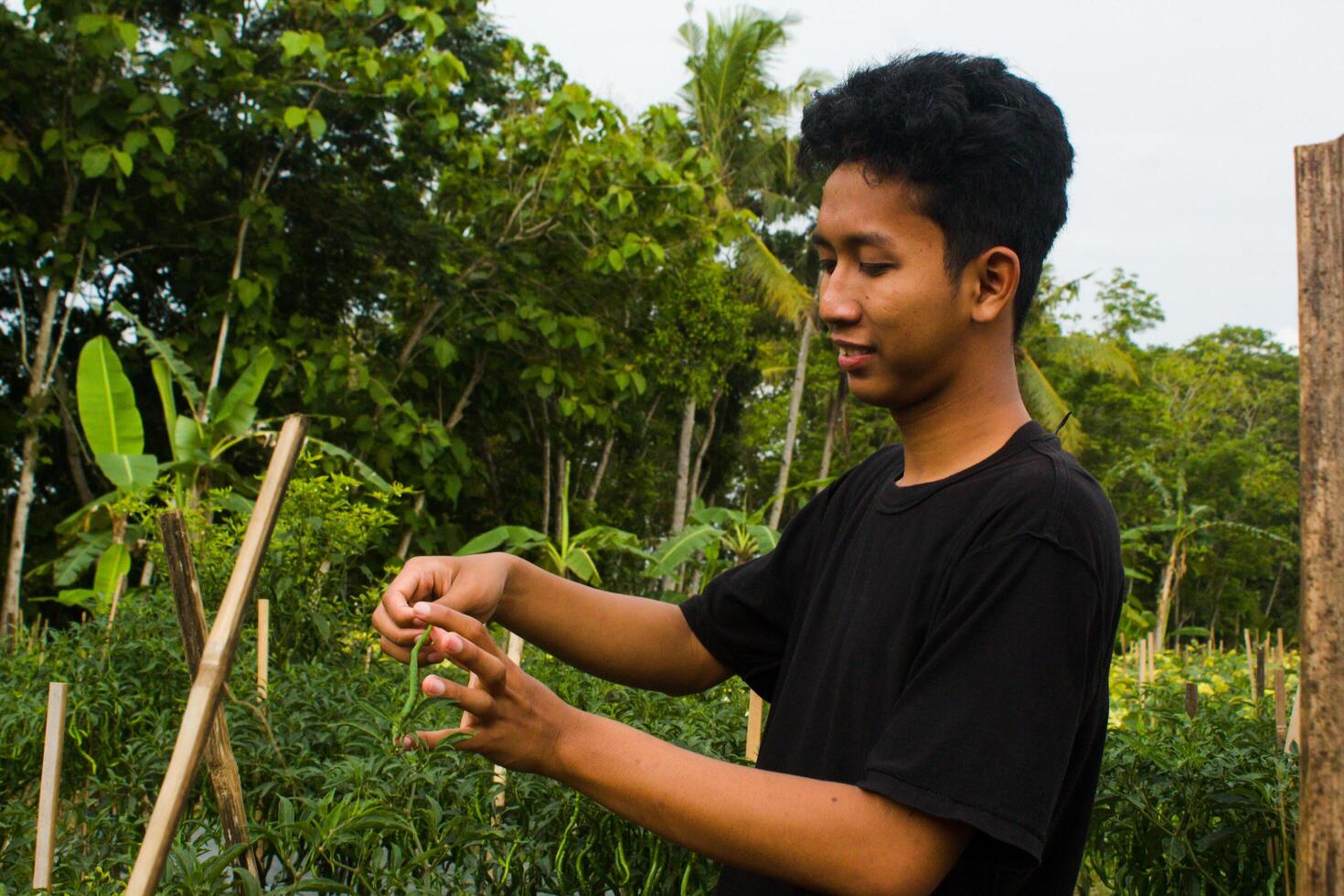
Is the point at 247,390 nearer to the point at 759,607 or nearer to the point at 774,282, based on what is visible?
the point at 759,607

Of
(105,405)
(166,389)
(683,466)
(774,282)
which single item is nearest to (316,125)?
(166,389)

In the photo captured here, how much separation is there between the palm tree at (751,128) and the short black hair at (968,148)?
14822mm

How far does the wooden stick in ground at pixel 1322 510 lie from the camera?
1.58m

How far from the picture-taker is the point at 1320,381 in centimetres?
160

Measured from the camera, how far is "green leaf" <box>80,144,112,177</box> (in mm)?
6148

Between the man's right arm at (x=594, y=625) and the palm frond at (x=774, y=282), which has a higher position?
the palm frond at (x=774, y=282)

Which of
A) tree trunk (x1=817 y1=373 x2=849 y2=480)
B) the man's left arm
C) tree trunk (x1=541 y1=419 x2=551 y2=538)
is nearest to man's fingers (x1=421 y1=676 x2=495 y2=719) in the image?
the man's left arm

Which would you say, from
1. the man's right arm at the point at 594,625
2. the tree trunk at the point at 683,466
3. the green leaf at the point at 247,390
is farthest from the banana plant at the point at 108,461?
the tree trunk at the point at 683,466

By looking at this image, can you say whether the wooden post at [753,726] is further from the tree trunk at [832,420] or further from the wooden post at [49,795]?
the tree trunk at [832,420]

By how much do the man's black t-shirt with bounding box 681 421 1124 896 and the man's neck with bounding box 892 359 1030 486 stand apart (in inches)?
1.2

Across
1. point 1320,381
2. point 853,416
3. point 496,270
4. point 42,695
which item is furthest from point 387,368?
point 853,416

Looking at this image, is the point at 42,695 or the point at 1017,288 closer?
the point at 1017,288

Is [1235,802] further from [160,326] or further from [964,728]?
[160,326]

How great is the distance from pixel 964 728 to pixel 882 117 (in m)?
0.62
